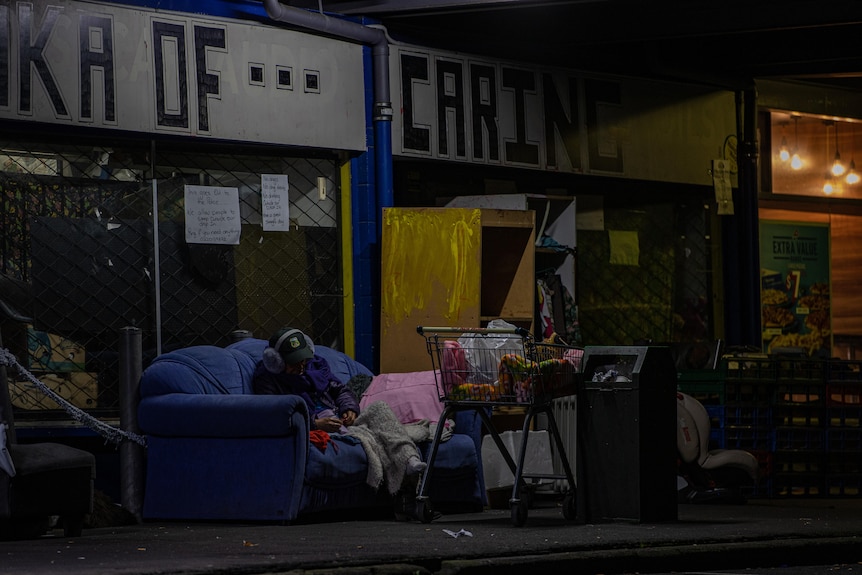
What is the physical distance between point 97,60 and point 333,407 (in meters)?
3.01

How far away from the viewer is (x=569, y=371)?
9.05 m

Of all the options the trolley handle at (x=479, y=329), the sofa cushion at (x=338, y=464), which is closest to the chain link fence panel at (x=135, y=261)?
the sofa cushion at (x=338, y=464)

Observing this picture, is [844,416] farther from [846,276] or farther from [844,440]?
[846,276]

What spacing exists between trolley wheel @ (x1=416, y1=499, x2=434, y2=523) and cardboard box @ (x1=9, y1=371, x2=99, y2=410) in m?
2.84

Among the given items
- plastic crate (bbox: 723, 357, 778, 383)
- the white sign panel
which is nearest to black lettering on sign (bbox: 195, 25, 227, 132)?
the white sign panel

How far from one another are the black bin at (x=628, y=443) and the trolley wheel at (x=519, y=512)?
477 millimetres

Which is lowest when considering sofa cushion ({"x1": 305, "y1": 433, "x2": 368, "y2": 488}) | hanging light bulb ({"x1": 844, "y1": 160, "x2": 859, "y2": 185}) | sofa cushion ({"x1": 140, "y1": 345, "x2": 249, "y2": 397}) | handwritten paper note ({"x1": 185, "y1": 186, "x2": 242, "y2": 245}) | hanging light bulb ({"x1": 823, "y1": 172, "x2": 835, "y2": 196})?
sofa cushion ({"x1": 305, "y1": 433, "x2": 368, "y2": 488})

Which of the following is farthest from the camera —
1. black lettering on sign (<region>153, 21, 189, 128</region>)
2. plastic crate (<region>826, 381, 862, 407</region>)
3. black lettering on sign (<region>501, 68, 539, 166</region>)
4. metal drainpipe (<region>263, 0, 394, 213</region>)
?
plastic crate (<region>826, 381, 862, 407</region>)

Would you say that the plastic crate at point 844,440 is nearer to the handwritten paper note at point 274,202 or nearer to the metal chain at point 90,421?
the handwritten paper note at point 274,202

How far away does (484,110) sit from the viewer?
12.9m

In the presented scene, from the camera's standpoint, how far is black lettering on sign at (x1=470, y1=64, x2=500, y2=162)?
42.2ft

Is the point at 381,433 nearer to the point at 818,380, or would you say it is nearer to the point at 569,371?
the point at 569,371

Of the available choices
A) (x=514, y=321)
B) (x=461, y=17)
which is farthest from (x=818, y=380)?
(x=461, y=17)

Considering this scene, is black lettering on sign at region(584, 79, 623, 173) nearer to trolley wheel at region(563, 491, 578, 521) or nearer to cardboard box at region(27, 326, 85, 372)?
trolley wheel at region(563, 491, 578, 521)
